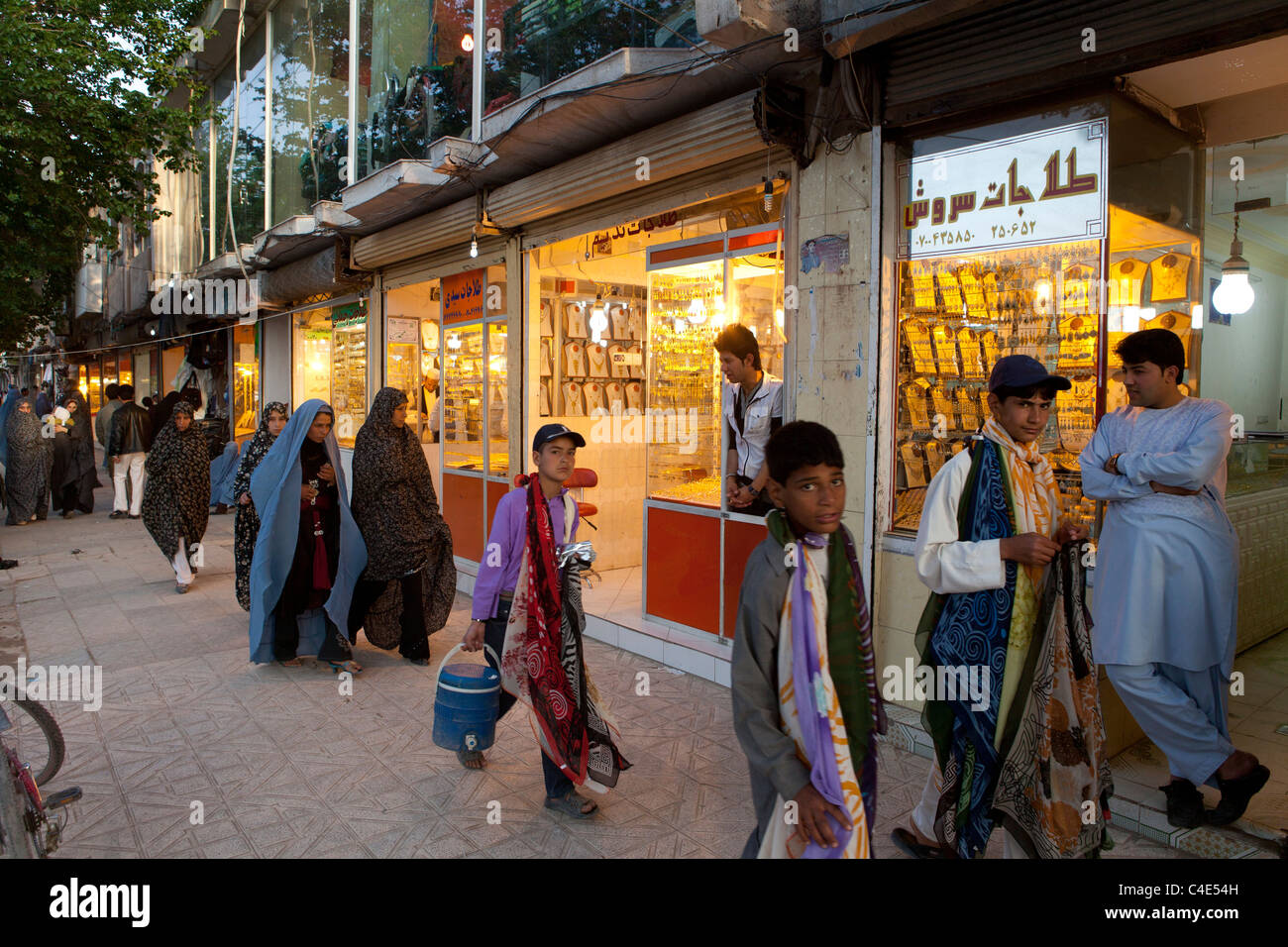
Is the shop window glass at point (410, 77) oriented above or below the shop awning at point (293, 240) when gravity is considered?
above

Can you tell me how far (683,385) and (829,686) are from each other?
4.50 metres

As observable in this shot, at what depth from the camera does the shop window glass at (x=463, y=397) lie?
888cm

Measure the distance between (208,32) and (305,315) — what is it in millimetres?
4448

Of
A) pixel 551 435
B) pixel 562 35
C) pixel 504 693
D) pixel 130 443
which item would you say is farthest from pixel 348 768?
pixel 130 443

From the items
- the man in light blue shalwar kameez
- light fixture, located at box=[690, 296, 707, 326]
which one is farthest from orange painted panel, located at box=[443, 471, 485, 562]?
the man in light blue shalwar kameez

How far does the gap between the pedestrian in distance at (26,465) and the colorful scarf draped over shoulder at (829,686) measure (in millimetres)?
13820

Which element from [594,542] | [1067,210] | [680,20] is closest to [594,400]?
[594,542]

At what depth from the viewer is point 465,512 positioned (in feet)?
29.5

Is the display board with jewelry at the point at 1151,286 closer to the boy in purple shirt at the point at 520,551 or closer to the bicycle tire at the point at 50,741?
the boy in purple shirt at the point at 520,551

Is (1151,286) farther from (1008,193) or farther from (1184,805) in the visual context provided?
(1184,805)

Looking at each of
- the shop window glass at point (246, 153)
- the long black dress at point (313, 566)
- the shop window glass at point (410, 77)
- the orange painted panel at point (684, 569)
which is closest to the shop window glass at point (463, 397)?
the shop window glass at point (410, 77)

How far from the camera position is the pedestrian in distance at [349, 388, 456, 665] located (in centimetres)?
583

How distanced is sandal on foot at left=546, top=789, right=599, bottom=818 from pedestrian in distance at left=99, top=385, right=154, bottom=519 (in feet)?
38.2

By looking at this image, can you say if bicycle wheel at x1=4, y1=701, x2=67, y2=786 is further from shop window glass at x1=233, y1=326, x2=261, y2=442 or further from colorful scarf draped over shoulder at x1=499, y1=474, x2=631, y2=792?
shop window glass at x1=233, y1=326, x2=261, y2=442
